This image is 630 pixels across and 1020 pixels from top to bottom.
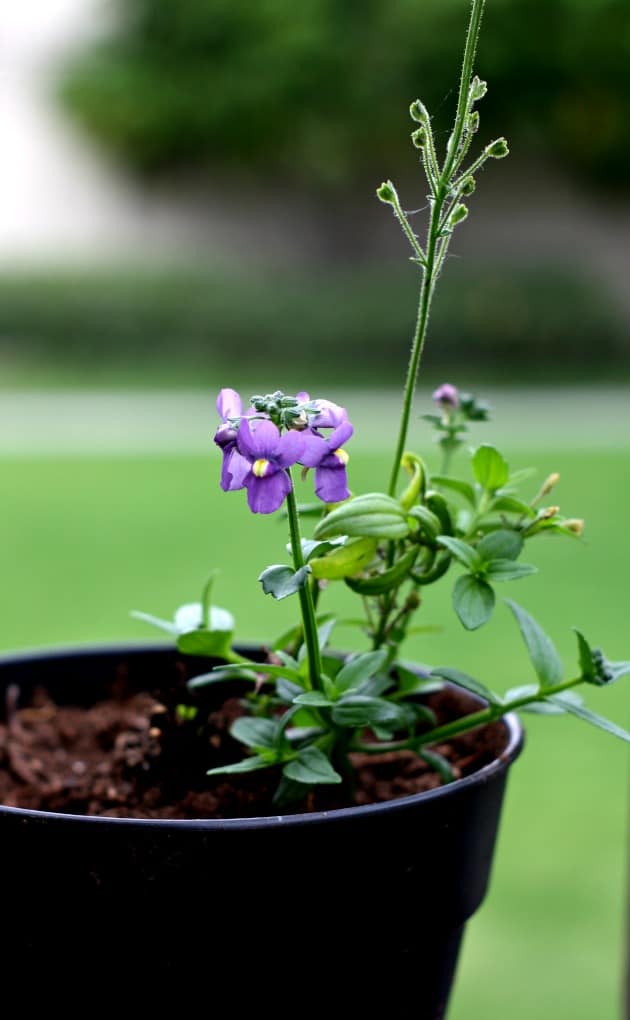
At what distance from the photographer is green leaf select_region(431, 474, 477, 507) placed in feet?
1.95

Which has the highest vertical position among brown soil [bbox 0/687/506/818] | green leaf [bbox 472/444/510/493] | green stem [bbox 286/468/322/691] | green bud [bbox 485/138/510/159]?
green bud [bbox 485/138/510/159]

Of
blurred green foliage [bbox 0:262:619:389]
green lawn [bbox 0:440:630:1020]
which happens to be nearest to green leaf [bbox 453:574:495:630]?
green lawn [bbox 0:440:630:1020]

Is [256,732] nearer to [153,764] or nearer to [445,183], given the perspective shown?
[153,764]

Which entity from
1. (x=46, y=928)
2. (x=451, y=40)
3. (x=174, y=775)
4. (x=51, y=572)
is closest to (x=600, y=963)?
(x=174, y=775)

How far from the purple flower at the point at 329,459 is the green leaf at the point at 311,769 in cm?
11

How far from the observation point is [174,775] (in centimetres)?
60

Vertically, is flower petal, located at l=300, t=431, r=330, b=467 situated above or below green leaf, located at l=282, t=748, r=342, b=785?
above

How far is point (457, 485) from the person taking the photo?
2.01 feet

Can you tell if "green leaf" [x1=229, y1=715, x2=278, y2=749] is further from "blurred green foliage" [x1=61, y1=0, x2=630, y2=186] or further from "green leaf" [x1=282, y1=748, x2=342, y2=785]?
"blurred green foliage" [x1=61, y1=0, x2=630, y2=186]

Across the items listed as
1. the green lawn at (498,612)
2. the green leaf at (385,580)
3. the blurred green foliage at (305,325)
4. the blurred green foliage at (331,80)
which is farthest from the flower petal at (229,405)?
the blurred green foliage at (331,80)

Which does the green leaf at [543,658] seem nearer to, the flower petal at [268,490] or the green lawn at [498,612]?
the flower petal at [268,490]

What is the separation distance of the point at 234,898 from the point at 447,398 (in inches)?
11.7

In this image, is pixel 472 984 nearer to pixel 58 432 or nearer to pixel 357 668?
pixel 357 668

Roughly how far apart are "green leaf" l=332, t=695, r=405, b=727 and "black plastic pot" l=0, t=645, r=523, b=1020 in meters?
0.05
